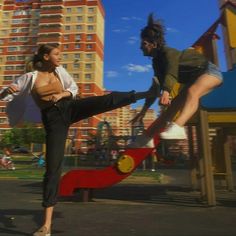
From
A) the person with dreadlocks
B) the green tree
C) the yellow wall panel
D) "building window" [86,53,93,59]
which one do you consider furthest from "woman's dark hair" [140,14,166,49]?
"building window" [86,53,93,59]

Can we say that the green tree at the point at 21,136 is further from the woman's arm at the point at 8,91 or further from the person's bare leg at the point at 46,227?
the person's bare leg at the point at 46,227

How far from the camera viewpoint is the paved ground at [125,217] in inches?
153

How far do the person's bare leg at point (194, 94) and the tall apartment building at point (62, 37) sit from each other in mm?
79672

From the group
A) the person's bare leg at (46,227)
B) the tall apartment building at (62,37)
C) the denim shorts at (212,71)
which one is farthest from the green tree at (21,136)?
the person's bare leg at (46,227)

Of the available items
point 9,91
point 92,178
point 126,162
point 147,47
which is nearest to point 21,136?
point 92,178

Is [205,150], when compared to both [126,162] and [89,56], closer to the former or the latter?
[126,162]

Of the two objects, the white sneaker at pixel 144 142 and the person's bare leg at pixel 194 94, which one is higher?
the person's bare leg at pixel 194 94

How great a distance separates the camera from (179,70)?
185 inches

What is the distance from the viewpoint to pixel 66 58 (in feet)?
285

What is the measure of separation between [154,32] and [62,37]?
86.2 meters

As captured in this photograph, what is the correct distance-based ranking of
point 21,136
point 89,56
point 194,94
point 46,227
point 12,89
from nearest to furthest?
point 46,227
point 12,89
point 194,94
point 21,136
point 89,56

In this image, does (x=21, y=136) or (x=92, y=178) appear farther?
(x=21, y=136)

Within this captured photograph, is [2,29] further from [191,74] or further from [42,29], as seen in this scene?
[191,74]

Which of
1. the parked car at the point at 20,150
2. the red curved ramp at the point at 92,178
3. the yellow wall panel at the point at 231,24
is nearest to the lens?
the red curved ramp at the point at 92,178
